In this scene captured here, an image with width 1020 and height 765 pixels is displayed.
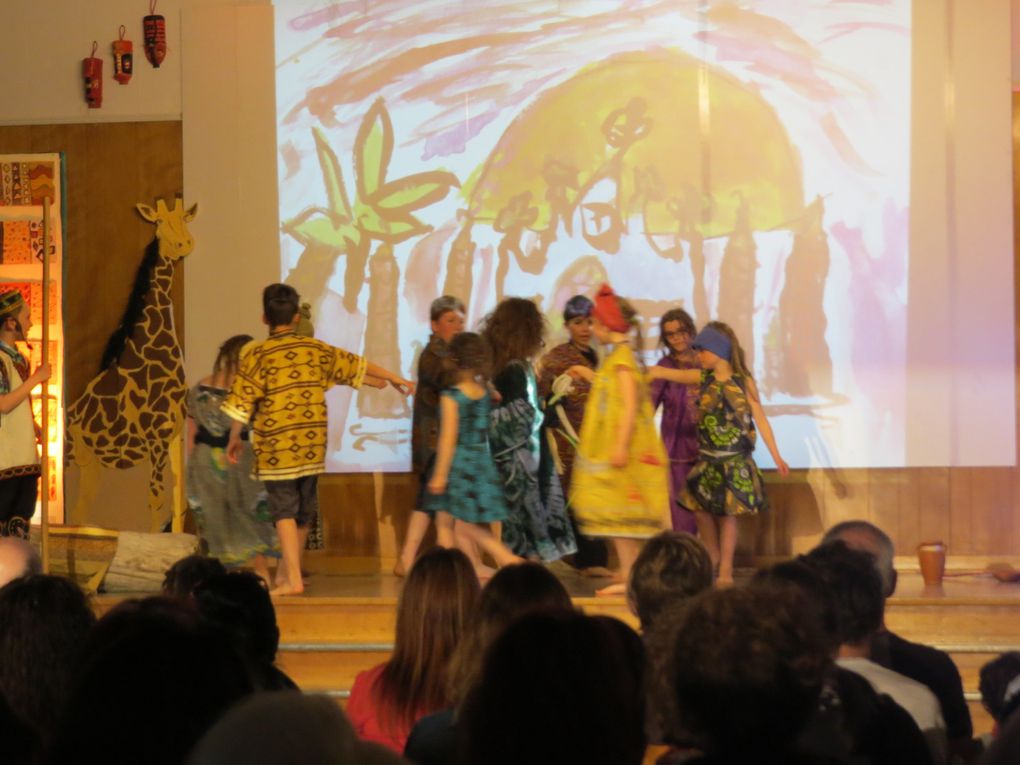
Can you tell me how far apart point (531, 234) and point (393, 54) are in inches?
52.2

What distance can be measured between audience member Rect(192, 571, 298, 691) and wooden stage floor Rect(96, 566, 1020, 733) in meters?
2.48

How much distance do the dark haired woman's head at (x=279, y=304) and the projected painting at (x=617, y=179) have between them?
1923 mm

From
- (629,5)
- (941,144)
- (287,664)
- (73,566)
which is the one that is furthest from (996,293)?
(73,566)

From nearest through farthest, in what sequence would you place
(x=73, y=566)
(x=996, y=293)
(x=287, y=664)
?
(x=287, y=664)
(x=73, y=566)
(x=996, y=293)

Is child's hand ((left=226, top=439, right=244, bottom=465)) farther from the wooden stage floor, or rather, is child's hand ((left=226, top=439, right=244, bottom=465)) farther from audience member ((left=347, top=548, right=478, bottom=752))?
audience member ((left=347, top=548, right=478, bottom=752))

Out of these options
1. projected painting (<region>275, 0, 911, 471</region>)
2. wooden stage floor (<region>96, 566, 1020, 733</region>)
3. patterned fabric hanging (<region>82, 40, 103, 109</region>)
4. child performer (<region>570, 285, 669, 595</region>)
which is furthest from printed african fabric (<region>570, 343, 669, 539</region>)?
patterned fabric hanging (<region>82, 40, 103, 109</region>)

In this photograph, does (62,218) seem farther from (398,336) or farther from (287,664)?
(287,664)

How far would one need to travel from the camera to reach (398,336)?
7.99m

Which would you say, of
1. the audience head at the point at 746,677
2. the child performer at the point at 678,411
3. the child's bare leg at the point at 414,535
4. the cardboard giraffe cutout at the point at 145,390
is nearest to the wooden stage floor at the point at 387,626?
the child's bare leg at the point at 414,535

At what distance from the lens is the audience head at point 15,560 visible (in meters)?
3.49

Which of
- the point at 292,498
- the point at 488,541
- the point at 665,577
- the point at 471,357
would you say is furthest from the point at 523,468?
the point at 665,577

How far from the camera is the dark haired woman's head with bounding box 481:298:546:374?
21.5 feet

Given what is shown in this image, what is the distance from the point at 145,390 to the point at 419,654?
5.28 meters

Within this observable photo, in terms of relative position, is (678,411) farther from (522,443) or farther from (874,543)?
(874,543)
